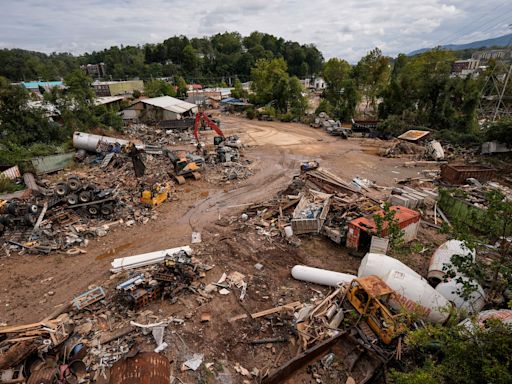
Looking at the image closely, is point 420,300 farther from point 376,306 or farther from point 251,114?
point 251,114

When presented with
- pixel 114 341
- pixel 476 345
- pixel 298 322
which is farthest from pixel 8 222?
pixel 476 345

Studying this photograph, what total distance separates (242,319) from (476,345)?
528 cm

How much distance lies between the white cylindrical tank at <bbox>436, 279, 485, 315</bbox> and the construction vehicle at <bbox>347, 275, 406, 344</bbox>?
1.60m

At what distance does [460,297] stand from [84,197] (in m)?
14.5

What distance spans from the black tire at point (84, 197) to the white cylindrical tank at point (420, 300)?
12962mm

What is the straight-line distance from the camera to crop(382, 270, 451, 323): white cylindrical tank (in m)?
6.77

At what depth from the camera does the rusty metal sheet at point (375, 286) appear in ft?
22.0

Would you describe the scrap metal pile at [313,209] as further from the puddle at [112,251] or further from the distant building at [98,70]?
the distant building at [98,70]

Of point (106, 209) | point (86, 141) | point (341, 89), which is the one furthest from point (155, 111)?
point (341, 89)

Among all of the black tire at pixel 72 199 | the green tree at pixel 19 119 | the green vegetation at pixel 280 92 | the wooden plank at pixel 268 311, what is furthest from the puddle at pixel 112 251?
the green vegetation at pixel 280 92

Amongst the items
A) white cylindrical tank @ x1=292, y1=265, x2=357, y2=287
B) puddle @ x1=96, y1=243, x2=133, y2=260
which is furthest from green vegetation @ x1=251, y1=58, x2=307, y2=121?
white cylindrical tank @ x1=292, y1=265, x2=357, y2=287

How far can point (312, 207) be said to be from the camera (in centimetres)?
A: 1196

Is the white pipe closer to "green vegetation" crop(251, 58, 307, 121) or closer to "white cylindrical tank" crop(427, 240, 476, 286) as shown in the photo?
"white cylindrical tank" crop(427, 240, 476, 286)

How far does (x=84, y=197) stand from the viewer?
514 inches
